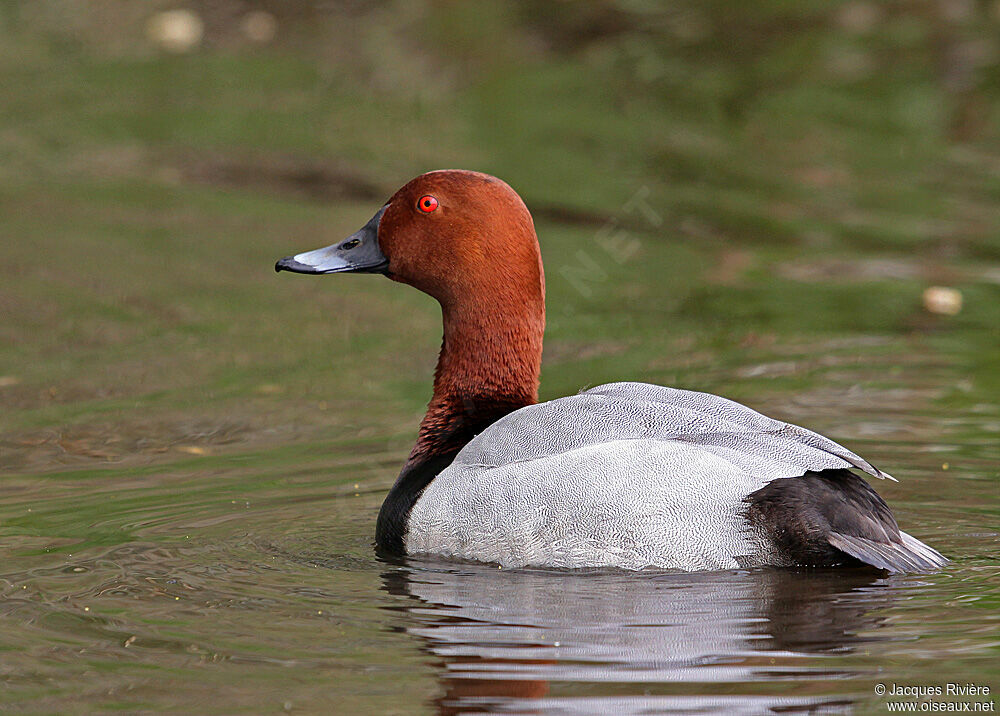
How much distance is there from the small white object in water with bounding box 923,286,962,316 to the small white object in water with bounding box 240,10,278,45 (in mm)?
8790

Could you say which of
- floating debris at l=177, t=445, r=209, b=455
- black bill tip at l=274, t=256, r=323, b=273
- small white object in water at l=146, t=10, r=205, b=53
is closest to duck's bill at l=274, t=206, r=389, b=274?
black bill tip at l=274, t=256, r=323, b=273

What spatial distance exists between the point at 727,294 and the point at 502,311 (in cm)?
441

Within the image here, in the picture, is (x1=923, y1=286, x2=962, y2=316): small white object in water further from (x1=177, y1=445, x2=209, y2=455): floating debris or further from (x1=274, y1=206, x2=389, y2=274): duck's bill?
(x1=177, y1=445, x2=209, y2=455): floating debris

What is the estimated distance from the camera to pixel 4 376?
8477 millimetres

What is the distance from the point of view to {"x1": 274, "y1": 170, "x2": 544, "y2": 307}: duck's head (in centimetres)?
596

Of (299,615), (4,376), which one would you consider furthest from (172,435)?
(299,615)

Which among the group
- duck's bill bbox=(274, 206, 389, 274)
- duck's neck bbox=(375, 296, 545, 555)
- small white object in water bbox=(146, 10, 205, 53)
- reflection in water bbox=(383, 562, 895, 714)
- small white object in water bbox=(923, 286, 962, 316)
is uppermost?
small white object in water bbox=(146, 10, 205, 53)

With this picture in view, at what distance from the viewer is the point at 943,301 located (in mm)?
9539

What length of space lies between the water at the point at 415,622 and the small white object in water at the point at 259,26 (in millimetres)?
10894

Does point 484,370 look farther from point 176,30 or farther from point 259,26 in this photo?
point 259,26

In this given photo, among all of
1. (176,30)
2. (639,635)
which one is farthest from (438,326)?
(176,30)

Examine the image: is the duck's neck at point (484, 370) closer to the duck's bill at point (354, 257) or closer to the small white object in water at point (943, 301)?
the duck's bill at point (354, 257)

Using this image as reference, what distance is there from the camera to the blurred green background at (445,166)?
8391 mm

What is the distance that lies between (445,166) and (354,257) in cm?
683
